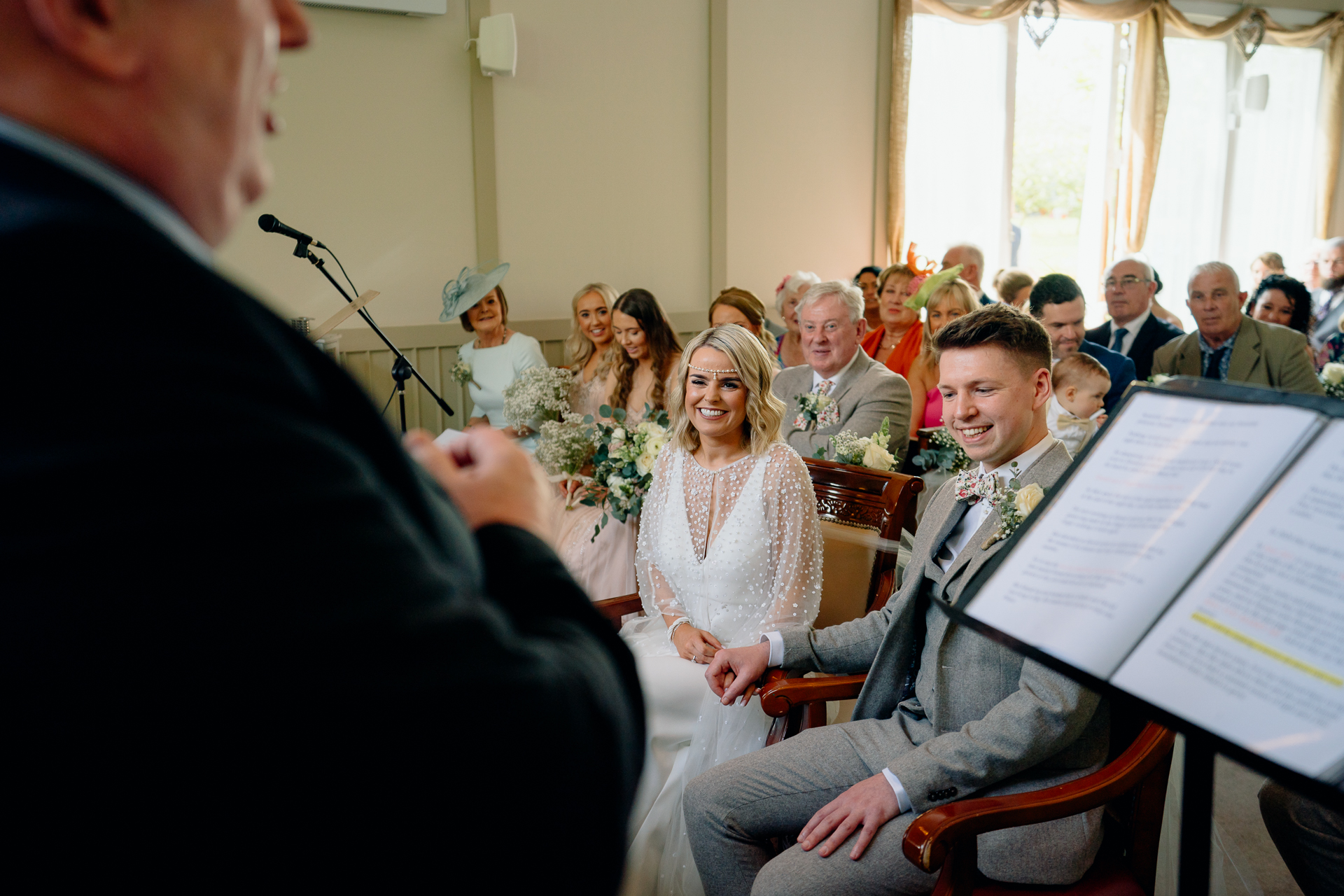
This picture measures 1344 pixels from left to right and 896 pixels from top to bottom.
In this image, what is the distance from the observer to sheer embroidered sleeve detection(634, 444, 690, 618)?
2643 mm

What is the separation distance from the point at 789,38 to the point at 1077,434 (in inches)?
165

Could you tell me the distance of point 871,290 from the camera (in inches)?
237

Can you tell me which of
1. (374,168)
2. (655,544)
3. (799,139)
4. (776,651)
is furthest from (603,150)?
(776,651)

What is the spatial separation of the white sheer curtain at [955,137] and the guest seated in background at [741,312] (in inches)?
104

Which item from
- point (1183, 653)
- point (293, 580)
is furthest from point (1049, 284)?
point (293, 580)

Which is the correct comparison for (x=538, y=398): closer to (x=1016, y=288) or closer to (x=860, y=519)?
(x=860, y=519)

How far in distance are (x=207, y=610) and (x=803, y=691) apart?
174 cm

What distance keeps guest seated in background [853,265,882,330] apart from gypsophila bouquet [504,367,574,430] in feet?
7.92

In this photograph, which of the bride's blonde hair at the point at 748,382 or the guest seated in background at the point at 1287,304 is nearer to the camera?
the bride's blonde hair at the point at 748,382

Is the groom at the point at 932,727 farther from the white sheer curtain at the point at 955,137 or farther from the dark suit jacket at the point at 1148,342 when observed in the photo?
the white sheer curtain at the point at 955,137

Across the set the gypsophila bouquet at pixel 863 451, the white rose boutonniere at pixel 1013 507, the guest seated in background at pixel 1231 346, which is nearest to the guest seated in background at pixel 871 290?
the guest seated in background at pixel 1231 346

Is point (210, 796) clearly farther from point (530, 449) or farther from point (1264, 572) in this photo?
point (530, 449)

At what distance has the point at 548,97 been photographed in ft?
18.2

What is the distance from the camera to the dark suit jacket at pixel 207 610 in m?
0.37
